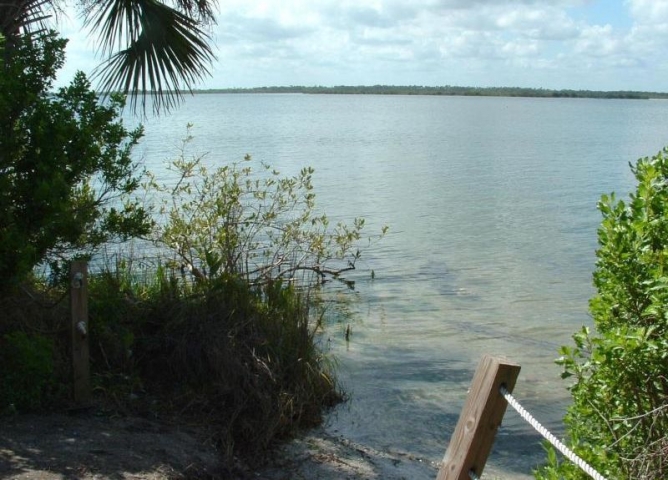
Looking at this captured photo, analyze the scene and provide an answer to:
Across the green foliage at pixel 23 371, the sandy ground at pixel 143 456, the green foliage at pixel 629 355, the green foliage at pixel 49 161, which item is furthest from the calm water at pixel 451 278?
the green foliage at pixel 629 355

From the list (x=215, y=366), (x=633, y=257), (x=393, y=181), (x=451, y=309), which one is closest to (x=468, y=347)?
(x=451, y=309)

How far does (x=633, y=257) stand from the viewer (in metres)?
3.53

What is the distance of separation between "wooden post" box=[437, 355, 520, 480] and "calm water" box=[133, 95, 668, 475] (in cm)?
374

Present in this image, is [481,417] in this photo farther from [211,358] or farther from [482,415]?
[211,358]

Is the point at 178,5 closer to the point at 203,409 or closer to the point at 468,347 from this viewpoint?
the point at 203,409

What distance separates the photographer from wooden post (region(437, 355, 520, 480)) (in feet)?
11.1

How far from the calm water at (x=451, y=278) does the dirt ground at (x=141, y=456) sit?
678mm

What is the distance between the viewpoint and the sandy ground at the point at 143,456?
523 centimetres

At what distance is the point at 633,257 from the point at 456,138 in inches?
1890

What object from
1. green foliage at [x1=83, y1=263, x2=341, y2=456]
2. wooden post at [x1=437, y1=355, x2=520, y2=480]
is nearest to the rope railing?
wooden post at [x1=437, y1=355, x2=520, y2=480]

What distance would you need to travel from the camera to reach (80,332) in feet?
20.1

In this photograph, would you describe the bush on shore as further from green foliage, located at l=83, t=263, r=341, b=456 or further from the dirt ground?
the dirt ground

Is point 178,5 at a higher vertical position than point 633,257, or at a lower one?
higher

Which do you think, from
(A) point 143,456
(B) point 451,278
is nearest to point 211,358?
(A) point 143,456
